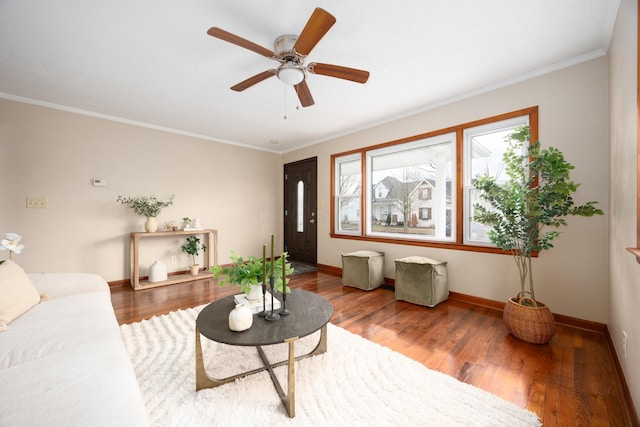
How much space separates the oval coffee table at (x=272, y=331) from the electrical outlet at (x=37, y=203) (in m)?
3.29

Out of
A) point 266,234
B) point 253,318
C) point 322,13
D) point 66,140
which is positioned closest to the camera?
point 322,13

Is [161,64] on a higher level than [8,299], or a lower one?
higher

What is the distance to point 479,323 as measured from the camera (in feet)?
8.11

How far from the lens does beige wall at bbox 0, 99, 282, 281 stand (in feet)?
10.4

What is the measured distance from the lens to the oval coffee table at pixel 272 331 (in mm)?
1319

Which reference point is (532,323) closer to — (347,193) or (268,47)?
(347,193)

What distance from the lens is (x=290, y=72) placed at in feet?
6.70

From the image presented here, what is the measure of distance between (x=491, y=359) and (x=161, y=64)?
3751mm

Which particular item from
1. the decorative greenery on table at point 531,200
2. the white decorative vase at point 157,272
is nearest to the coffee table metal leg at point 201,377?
the decorative greenery on table at point 531,200

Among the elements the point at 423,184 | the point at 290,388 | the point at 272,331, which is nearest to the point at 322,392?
the point at 290,388

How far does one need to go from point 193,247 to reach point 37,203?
1.94m

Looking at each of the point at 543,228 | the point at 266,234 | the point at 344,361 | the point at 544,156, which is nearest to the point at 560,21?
the point at 544,156

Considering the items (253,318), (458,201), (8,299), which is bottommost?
(253,318)

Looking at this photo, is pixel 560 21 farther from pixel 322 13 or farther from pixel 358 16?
pixel 322 13
